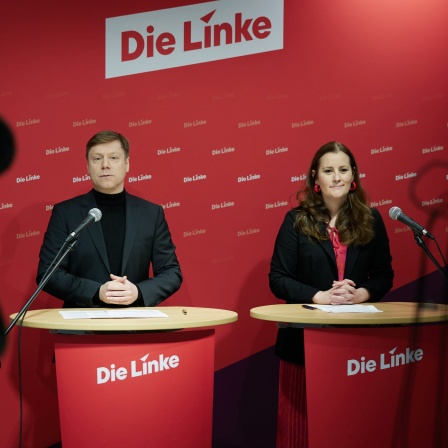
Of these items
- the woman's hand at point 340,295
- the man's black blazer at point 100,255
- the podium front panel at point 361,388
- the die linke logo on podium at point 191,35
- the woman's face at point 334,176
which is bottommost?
the podium front panel at point 361,388

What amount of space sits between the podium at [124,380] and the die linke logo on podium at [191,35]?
2.12 metres

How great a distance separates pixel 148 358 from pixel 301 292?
92 centimetres

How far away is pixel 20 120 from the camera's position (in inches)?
180

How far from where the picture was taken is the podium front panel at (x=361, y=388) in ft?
10.4

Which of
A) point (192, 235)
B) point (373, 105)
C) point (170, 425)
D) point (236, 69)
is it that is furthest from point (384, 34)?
point (170, 425)

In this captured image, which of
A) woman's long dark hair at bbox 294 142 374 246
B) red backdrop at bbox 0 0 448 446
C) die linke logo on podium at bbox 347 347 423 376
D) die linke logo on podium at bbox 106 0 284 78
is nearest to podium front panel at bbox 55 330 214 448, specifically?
die linke logo on podium at bbox 347 347 423 376

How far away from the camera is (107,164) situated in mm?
3799

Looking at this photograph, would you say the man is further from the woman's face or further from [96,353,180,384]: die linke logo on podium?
the woman's face

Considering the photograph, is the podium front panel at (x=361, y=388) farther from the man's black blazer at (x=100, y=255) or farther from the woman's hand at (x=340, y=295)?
the man's black blazer at (x=100, y=255)

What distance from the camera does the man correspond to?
147 inches

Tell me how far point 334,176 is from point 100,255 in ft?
4.12

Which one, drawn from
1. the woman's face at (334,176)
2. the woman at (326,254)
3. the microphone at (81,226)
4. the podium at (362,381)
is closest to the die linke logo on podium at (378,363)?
the podium at (362,381)

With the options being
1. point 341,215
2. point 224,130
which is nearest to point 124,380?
point 341,215

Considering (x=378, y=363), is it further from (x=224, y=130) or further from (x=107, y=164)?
(x=224, y=130)
